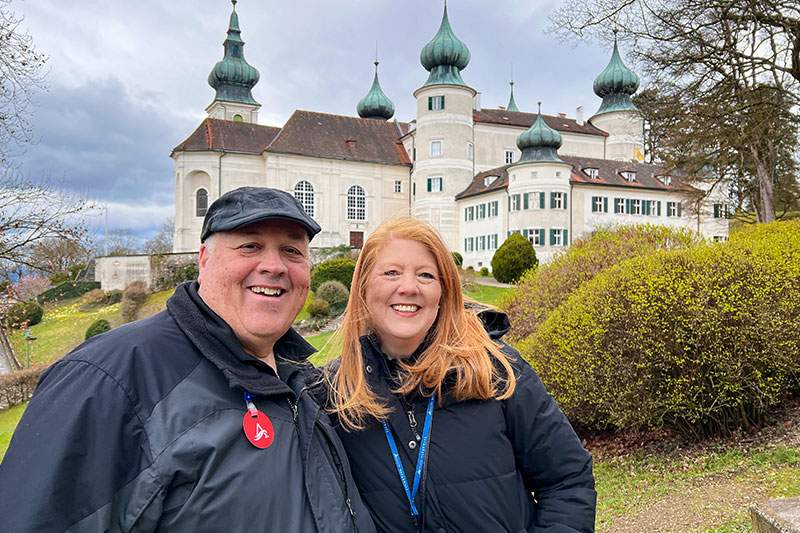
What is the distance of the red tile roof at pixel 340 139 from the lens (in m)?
53.5

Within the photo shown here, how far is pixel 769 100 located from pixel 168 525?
15312mm

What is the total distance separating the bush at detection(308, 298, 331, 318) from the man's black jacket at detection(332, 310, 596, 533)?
25643 millimetres

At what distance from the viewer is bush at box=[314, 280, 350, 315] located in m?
28.6

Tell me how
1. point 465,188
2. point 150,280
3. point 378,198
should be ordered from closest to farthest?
point 150,280 → point 465,188 → point 378,198

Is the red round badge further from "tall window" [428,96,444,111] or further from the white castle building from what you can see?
"tall window" [428,96,444,111]

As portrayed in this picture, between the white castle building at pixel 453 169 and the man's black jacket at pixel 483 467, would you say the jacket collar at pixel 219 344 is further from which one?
the white castle building at pixel 453 169

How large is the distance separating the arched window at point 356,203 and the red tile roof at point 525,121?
42.6 ft

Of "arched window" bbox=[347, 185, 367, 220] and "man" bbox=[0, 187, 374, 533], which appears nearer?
"man" bbox=[0, 187, 374, 533]

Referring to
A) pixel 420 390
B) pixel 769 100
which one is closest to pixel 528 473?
pixel 420 390

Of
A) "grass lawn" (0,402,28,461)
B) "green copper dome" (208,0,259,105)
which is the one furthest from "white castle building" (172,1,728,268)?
"grass lawn" (0,402,28,461)

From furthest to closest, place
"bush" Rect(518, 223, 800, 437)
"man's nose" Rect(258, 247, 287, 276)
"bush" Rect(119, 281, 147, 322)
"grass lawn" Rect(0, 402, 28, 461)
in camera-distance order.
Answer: "bush" Rect(119, 281, 147, 322) < "grass lawn" Rect(0, 402, 28, 461) < "bush" Rect(518, 223, 800, 437) < "man's nose" Rect(258, 247, 287, 276)

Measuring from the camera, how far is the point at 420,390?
2.45 m

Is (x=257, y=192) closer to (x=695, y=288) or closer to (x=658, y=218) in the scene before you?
(x=695, y=288)

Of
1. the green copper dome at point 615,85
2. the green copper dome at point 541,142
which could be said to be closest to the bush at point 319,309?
the green copper dome at point 541,142
